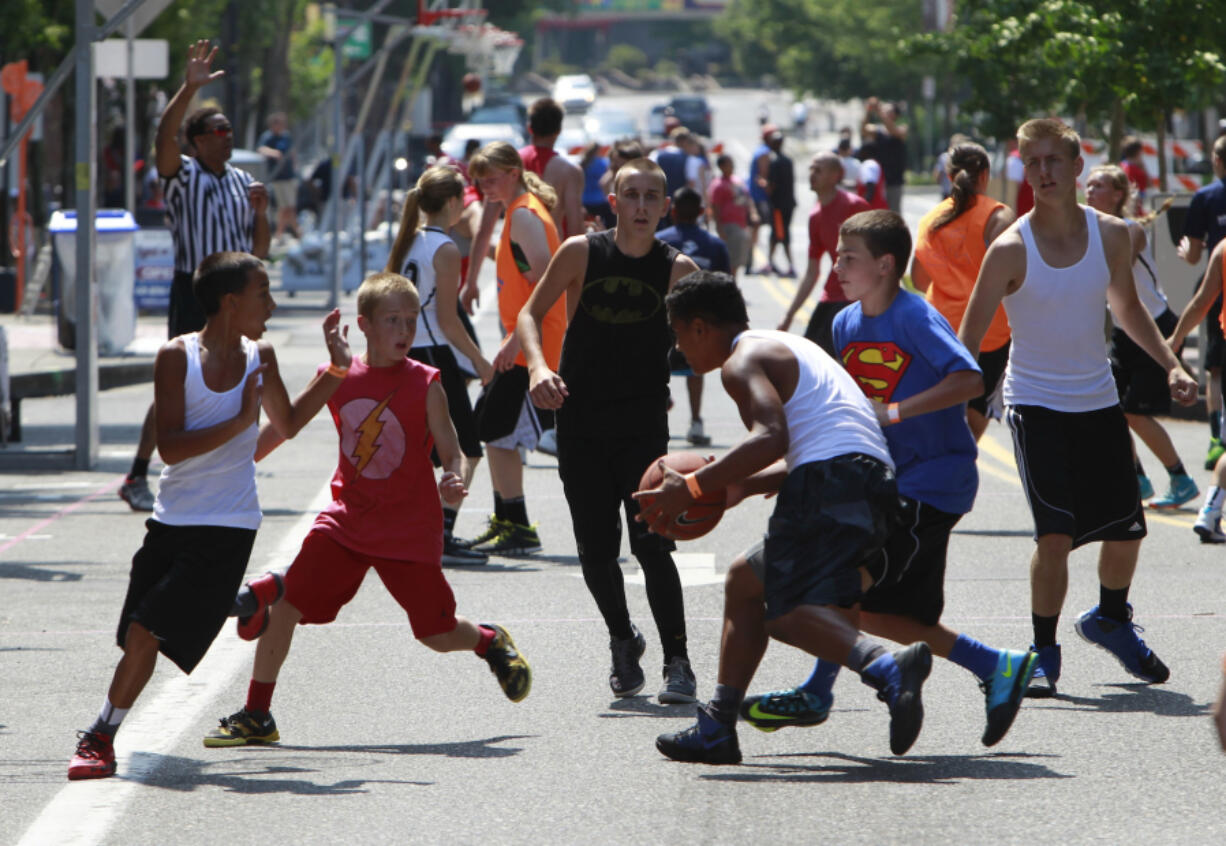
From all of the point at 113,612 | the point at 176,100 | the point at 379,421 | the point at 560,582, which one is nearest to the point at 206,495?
the point at 379,421

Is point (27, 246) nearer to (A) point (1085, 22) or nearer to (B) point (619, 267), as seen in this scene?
(A) point (1085, 22)

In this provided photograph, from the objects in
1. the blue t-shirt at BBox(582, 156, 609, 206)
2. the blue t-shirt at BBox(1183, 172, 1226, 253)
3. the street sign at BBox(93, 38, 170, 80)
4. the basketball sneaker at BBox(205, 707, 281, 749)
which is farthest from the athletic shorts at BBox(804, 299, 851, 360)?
the street sign at BBox(93, 38, 170, 80)

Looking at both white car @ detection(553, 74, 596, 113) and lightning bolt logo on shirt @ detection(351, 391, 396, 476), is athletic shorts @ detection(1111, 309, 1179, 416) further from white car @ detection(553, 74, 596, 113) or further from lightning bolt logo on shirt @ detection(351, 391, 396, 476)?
white car @ detection(553, 74, 596, 113)

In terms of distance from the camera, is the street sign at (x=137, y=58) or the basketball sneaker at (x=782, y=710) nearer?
the basketball sneaker at (x=782, y=710)

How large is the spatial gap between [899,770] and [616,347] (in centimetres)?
189

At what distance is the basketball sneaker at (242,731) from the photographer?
20.3ft

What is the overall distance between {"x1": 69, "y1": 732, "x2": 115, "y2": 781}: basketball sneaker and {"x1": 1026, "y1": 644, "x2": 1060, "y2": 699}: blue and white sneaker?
2895mm

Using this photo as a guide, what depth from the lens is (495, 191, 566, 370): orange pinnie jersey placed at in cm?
924

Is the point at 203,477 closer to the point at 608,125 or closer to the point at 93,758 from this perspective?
the point at 93,758

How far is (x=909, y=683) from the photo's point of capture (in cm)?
553

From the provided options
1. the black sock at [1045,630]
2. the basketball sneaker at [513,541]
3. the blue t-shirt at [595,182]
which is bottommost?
the basketball sneaker at [513,541]

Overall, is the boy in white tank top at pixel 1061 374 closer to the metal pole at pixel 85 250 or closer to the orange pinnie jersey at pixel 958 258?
the orange pinnie jersey at pixel 958 258

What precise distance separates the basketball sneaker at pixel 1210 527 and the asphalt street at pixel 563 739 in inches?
3.9

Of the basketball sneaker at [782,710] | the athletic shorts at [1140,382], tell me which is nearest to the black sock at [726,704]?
the basketball sneaker at [782,710]
